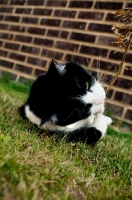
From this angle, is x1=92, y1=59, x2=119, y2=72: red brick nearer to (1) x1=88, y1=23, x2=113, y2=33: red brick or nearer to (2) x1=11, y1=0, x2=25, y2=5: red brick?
(1) x1=88, y1=23, x2=113, y2=33: red brick

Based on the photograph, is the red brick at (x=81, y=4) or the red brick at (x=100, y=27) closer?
the red brick at (x=100, y=27)

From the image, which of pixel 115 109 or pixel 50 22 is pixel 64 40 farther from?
pixel 115 109

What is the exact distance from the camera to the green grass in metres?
1.09

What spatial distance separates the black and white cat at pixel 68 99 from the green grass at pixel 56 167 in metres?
0.12

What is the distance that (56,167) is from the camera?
4.36 feet

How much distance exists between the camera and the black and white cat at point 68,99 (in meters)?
1.69

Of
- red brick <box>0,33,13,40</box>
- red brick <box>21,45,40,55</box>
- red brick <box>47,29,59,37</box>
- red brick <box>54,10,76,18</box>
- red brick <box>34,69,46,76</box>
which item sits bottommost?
red brick <box>34,69,46,76</box>

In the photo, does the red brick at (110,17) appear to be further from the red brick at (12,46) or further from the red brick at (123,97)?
the red brick at (12,46)

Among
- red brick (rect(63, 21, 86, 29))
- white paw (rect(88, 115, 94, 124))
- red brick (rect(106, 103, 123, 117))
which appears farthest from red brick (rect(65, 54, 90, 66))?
white paw (rect(88, 115, 94, 124))

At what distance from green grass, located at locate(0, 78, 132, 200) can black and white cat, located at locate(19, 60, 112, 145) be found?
122 mm

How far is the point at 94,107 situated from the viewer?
1.73m

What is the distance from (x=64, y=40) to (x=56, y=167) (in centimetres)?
233

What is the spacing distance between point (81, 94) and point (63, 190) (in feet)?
2.19

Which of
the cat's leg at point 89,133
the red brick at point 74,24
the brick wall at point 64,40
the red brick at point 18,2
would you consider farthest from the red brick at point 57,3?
the cat's leg at point 89,133
